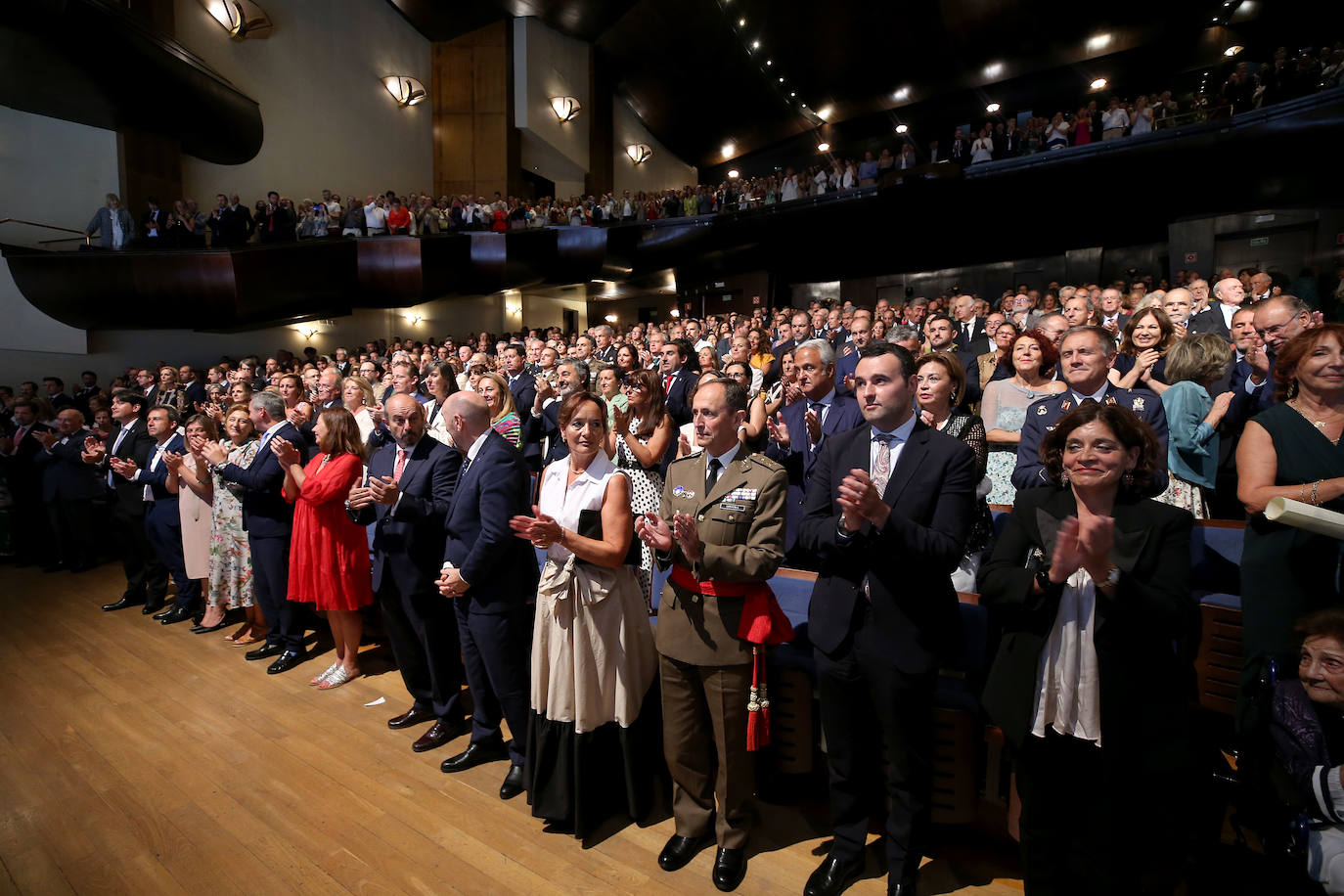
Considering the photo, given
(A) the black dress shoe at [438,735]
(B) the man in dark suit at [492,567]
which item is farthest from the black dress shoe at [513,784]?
(A) the black dress shoe at [438,735]

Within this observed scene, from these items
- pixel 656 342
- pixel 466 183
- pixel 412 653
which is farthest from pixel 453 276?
pixel 412 653

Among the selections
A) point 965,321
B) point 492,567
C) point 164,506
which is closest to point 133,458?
point 164,506

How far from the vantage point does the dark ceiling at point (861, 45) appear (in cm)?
1266

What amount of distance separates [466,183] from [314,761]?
686 inches

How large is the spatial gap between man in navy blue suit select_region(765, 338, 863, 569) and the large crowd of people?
0.06 ft

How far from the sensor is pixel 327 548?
3.26 m

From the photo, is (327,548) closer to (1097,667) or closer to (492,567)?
(492,567)

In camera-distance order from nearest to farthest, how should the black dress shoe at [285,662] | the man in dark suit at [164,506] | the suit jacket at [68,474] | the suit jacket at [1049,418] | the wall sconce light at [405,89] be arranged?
the suit jacket at [1049,418]
the black dress shoe at [285,662]
the man in dark suit at [164,506]
the suit jacket at [68,474]
the wall sconce light at [405,89]

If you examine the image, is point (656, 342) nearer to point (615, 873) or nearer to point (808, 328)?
point (808, 328)

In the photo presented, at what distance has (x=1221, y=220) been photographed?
981 centimetres

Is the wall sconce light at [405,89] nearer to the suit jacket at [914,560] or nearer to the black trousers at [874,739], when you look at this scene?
the suit jacket at [914,560]

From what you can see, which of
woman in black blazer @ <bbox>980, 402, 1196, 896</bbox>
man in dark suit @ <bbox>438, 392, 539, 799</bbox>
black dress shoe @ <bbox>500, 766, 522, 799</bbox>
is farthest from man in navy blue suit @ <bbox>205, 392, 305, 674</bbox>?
woman in black blazer @ <bbox>980, 402, 1196, 896</bbox>

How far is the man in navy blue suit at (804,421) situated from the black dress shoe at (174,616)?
4265 mm

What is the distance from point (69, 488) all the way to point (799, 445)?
21.0 ft
